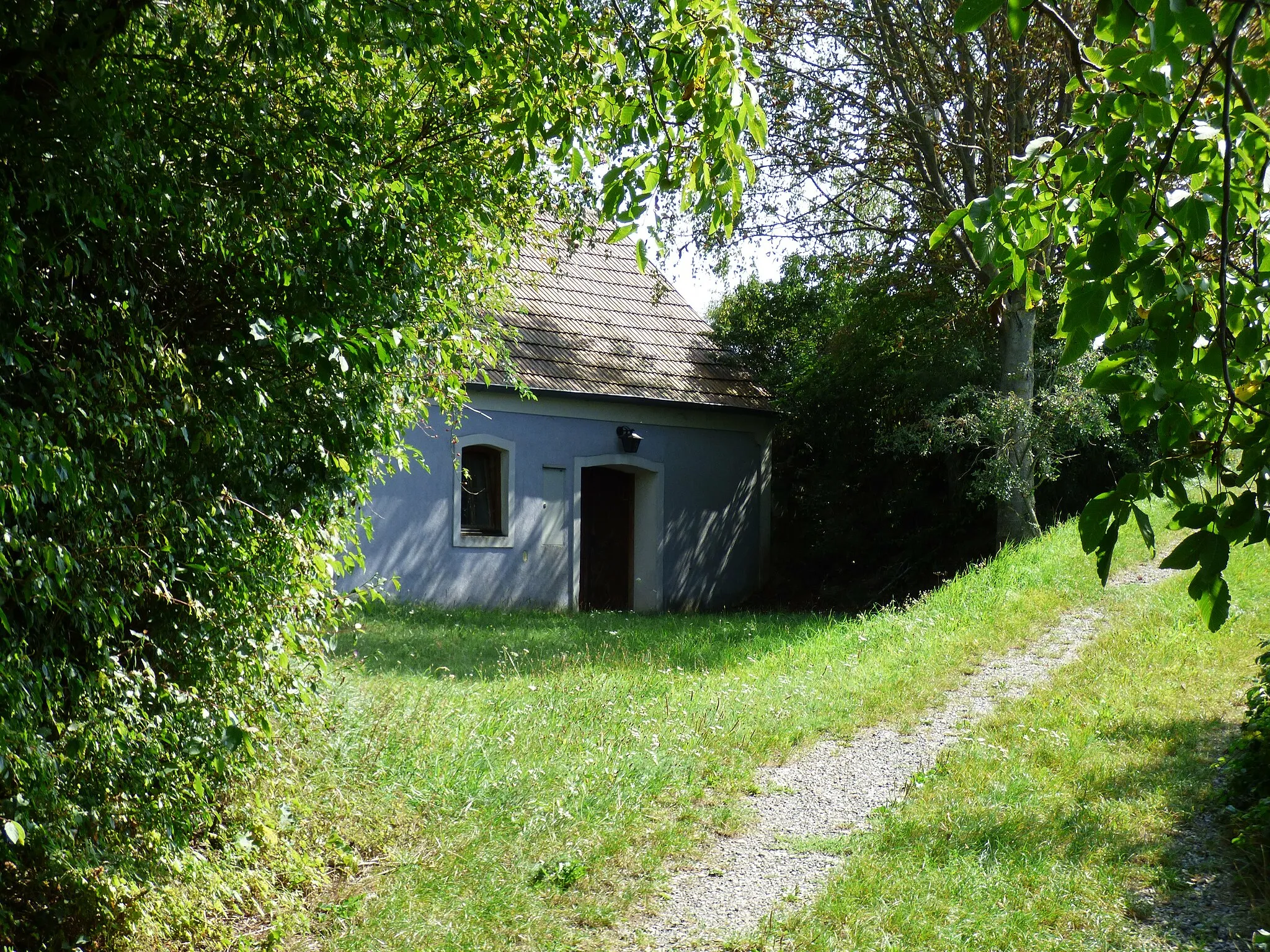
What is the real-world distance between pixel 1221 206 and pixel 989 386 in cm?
1357

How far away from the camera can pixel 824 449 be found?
17703 millimetres

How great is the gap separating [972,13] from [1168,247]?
0.76 m

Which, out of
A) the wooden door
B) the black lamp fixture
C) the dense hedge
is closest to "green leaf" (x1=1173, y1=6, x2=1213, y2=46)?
the dense hedge

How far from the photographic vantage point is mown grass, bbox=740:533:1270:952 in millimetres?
4109

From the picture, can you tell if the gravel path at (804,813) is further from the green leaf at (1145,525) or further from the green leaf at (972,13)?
the green leaf at (972,13)

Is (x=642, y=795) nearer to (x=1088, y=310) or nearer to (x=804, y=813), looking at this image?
(x=804, y=813)

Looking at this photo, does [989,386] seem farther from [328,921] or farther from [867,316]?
[328,921]

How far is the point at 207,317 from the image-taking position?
3826 millimetres

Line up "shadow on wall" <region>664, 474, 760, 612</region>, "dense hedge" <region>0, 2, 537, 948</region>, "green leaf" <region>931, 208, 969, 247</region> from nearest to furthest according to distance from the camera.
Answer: "green leaf" <region>931, 208, 969, 247</region>
"dense hedge" <region>0, 2, 537, 948</region>
"shadow on wall" <region>664, 474, 760, 612</region>

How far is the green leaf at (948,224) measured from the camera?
2.43 meters

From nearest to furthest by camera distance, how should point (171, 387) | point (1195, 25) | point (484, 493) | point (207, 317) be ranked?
1. point (1195, 25)
2. point (171, 387)
3. point (207, 317)
4. point (484, 493)

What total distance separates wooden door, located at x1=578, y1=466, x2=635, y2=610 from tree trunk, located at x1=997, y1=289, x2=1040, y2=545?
A: 5.79 meters

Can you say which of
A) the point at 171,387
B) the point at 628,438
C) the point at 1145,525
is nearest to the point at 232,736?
the point at 171,387

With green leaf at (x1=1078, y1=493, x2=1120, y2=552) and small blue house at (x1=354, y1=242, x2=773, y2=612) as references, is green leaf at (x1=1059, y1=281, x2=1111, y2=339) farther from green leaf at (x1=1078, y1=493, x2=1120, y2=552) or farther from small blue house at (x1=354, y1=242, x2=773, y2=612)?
small blue house at (x1=354, y1=242, x2=773, y2=612)
